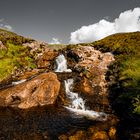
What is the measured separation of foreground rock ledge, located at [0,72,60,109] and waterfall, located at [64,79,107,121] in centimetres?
280

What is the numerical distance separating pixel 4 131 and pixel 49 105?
10.5 meters

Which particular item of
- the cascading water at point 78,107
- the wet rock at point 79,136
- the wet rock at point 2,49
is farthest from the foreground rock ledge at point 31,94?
the wet rock at point 2,49

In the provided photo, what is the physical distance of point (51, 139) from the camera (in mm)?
25344

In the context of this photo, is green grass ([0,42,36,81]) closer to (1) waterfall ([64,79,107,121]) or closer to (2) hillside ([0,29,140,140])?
(2) hillside ([0,29,140,140])

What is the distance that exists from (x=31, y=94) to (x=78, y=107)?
7422 mm

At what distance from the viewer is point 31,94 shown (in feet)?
122

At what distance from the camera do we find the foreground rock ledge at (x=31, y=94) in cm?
3641

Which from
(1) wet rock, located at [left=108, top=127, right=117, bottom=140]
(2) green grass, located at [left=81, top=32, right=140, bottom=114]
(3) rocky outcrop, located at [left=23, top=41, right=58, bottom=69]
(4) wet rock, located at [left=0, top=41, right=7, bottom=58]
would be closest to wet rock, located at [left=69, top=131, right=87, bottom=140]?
(1) wet rock, located at [left=108, top=127, right=117, bottom=140]

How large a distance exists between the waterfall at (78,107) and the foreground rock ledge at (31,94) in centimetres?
280

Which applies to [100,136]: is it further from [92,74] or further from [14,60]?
[14,60]

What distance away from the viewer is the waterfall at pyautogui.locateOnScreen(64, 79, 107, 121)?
33094mm

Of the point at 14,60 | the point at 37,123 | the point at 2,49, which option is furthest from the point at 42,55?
the point at 37,123

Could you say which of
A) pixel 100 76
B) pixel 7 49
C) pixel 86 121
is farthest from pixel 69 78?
pixel 7 49

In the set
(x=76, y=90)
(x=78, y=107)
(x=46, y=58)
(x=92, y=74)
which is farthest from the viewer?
(x=46, y=58)
